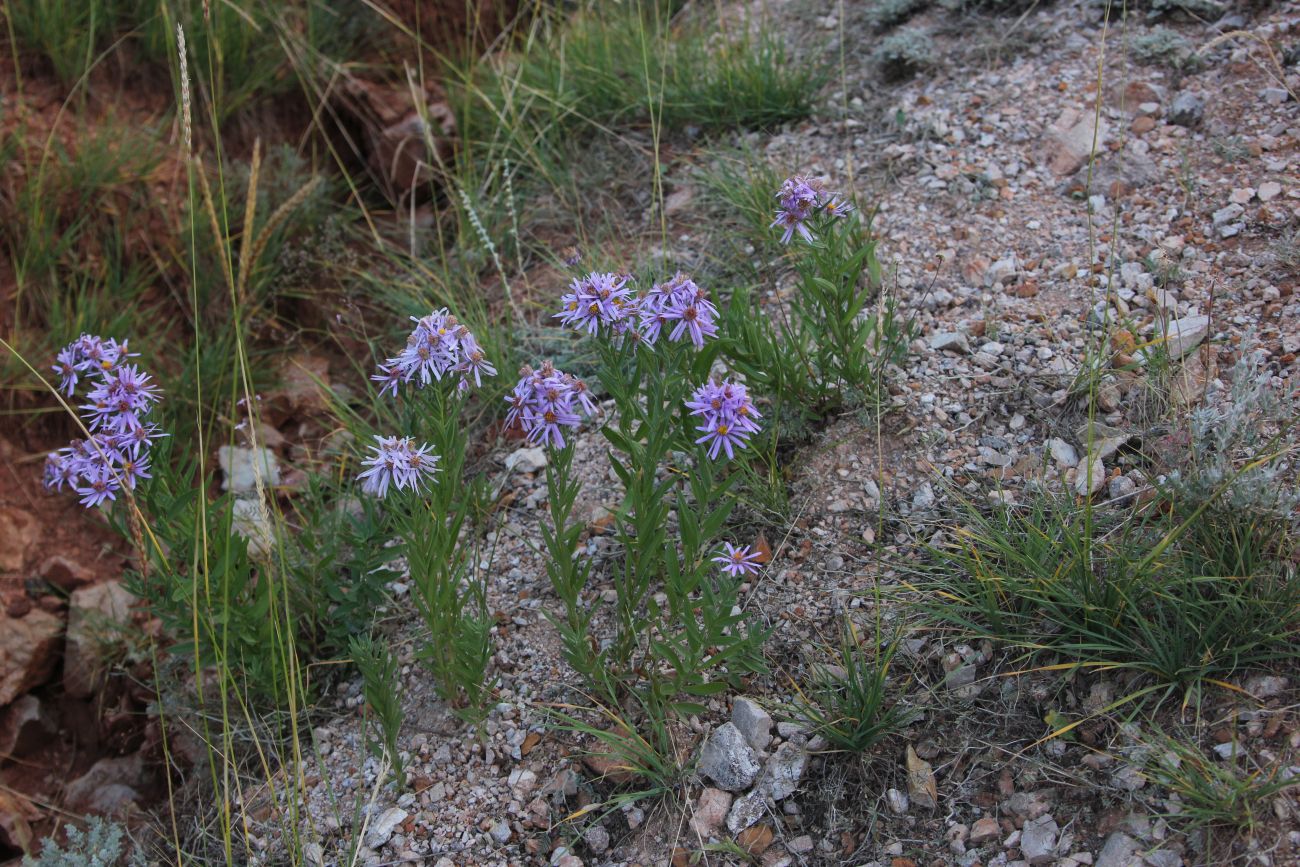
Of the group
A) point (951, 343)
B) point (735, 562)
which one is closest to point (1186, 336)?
point (951, 343)

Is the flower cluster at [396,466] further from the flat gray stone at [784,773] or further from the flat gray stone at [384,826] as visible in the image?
the flat gray stone at [784,773]

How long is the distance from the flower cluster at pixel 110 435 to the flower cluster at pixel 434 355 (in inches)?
28.2

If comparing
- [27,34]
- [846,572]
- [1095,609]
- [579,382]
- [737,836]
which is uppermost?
[27,34]

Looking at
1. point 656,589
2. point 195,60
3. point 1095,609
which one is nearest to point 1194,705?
point 1095,609

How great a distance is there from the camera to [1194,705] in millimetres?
2213

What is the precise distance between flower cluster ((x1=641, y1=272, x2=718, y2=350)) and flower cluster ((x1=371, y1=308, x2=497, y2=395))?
403 millimetres

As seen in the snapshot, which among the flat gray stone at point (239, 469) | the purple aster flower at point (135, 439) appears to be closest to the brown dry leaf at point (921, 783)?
the purple aster flower at point (135, 439)

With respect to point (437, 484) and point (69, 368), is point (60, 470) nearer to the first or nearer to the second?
point (69, 368)

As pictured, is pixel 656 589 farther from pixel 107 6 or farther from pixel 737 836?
pixel 107 6

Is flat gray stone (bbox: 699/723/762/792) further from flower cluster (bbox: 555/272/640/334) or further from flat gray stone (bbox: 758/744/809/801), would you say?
flower cluster (bbox: 555/272/640/334)

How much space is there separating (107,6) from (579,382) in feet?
12.0

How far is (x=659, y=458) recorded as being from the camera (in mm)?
2420

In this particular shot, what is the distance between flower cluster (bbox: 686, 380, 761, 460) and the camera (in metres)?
2.25

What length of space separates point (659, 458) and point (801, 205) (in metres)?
0.74
